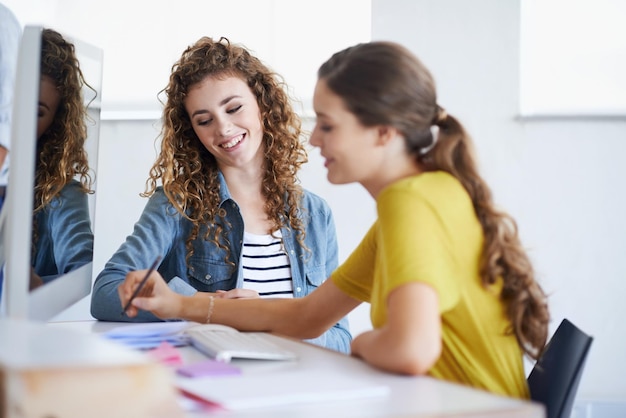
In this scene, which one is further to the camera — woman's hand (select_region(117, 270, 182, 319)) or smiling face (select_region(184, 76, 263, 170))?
smiling face (select_region(184, 76, 263, 170))

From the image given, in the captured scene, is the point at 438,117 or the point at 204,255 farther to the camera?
the point at 204,255

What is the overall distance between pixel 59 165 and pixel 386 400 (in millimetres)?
741

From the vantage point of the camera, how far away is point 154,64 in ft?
10.1

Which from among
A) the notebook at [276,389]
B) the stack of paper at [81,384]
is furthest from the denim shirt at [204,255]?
the stack of paper at [81,384]

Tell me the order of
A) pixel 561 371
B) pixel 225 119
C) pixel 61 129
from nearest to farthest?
1. pixel 561 371
2. pixel 61 129
3. pixel 225 119

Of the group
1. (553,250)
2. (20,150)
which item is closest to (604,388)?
(553,250)

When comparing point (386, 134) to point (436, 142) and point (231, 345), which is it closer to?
point (436, 142)

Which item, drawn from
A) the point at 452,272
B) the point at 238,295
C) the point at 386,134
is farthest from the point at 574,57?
the point at 452,272

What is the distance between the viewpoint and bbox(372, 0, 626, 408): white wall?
3.04 meters

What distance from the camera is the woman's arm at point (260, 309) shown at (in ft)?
5.08

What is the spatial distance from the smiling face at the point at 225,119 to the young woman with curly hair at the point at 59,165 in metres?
0.52

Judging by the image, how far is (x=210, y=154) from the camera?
2.24 m

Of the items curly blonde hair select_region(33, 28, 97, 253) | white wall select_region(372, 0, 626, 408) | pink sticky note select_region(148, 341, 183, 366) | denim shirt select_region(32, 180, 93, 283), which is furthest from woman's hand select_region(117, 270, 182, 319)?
white wall select_region(372, 0, 626, 408)

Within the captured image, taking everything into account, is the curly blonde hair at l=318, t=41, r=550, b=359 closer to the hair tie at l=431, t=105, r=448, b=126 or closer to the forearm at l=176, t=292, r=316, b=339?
the hair tie at l=431, t=105, r=448, b=126
